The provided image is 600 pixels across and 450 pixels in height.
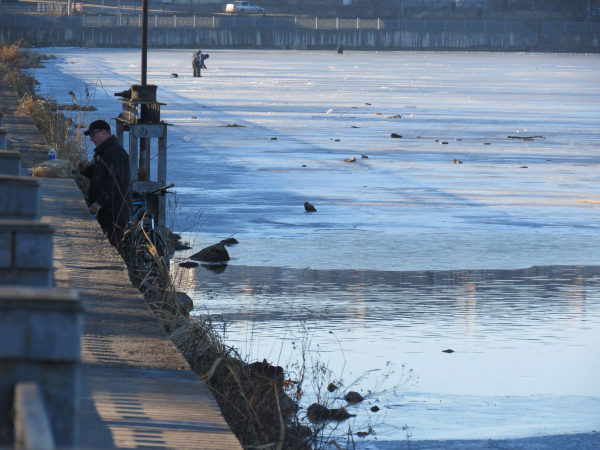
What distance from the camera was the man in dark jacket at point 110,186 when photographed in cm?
1039

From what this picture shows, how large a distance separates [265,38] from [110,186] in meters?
100

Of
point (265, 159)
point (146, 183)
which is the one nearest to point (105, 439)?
point (146, 183)

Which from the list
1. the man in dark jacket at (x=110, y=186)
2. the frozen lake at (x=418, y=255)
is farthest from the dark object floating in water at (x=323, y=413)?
the man in dark jacket at (x=110, y=186)

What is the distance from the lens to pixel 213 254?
1218 cm

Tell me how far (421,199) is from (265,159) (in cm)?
569

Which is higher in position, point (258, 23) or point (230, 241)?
point (258, 23)

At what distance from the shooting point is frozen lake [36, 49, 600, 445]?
7969 mm

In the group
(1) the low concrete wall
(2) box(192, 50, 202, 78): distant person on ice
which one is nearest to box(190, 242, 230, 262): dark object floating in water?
(2) box(192, 50, 202, 78): distant person on ice

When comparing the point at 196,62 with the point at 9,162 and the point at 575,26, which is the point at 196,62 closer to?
the point at 9,162

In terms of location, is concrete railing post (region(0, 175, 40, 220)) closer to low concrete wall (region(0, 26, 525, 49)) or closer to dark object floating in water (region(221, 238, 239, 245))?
dark object floating in water (region(221, 238, 239, 245))

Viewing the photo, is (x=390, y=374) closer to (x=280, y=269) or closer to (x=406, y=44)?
(x=280, y=269)

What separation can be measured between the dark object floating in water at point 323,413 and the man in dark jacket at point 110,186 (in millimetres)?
3789

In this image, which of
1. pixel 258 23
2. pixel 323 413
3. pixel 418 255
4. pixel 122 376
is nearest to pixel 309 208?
pixel 418 255

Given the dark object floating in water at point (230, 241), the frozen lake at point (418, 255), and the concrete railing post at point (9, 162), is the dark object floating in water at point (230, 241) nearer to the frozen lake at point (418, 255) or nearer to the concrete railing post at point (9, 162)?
the frozen lake at point (418, 255)
